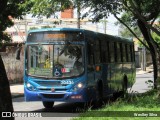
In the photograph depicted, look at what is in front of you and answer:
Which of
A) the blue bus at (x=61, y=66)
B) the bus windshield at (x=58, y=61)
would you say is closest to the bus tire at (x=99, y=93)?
the blue bus at (x=61, y=66)

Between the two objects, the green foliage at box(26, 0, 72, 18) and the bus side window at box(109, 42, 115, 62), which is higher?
the green foliage at box(26, 0, 72, 18)

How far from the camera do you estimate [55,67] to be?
13.5 m

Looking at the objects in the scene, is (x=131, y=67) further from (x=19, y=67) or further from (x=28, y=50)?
(x=19, y=67)

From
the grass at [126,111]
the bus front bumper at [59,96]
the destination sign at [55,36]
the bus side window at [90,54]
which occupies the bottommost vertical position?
the grass at [126,111]

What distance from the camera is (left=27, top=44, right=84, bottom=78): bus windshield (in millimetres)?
13438

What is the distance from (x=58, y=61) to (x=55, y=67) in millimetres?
217

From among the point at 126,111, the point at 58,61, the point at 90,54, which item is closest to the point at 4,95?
the point at 126,111

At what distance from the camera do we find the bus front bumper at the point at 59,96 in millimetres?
13250

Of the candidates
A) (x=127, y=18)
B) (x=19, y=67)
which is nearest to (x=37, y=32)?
(x=127, y=18)

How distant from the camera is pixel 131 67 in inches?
848

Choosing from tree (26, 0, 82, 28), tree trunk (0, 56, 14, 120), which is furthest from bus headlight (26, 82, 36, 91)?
tree trunk (0, 56, 14, 120)

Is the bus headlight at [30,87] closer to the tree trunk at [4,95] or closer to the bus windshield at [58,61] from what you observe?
the bus windshield at [58,61]

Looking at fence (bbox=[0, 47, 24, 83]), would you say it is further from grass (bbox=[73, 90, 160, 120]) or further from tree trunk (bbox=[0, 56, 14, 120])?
tree trunk (bbox=[0, 56, 14, 120])

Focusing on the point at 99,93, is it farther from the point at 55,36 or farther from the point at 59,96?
the point at 55,36
